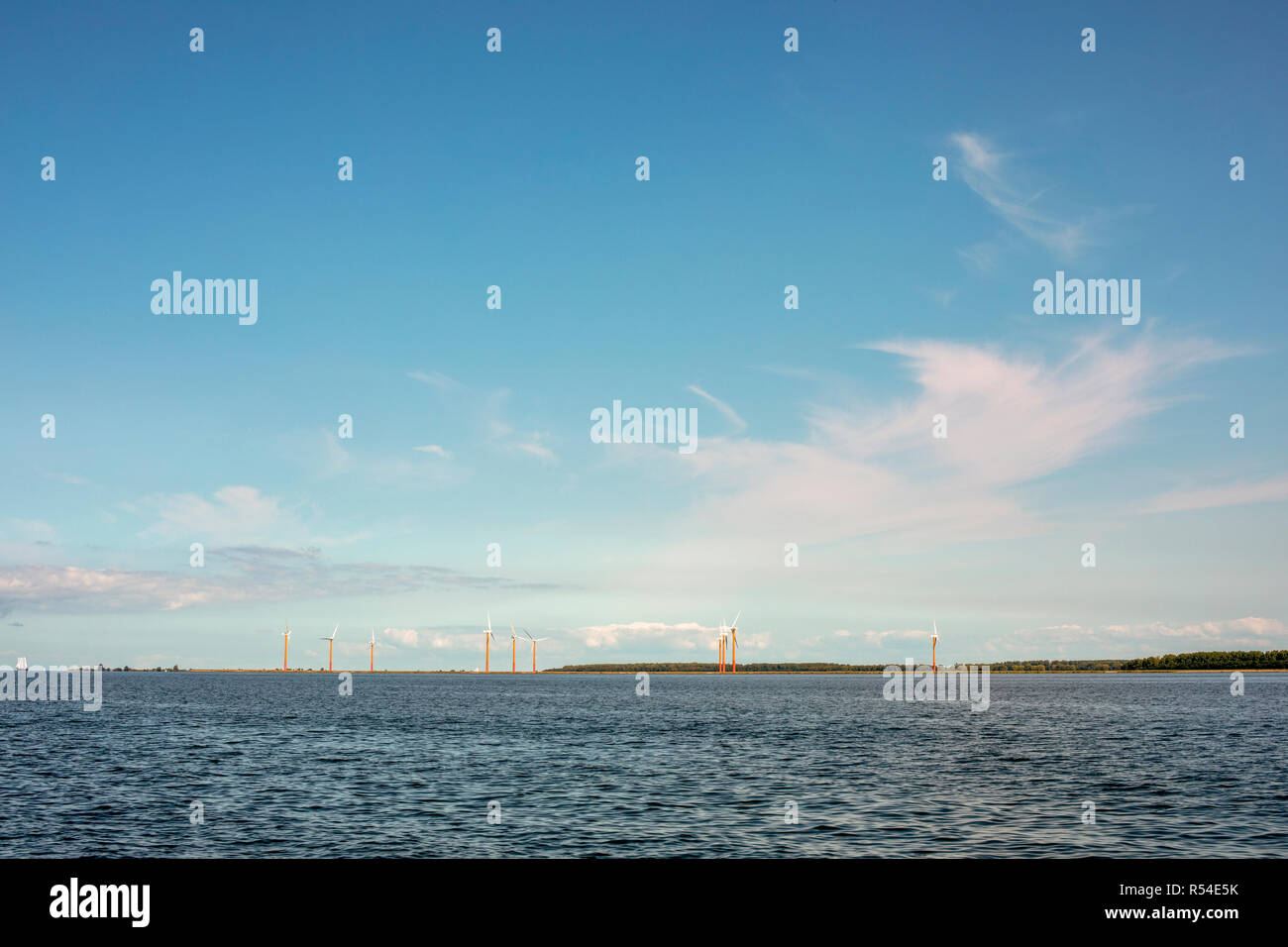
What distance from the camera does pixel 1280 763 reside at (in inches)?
2403

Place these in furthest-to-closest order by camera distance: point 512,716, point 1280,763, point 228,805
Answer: point 512,716
point 1280,763
point 228,805

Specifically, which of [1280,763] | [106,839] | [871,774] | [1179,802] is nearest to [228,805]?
[106,839]

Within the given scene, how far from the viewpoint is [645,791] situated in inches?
1847

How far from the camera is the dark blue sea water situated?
34.0 metres

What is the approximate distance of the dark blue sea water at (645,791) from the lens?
33969 mm
